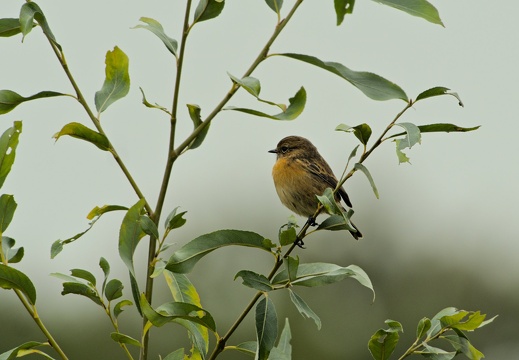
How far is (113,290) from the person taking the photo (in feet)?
8.70

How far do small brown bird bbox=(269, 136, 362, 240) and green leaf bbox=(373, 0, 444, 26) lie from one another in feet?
12.5

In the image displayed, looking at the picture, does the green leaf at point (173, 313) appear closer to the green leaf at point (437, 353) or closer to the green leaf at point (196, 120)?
the green leaf at point (196, 120)

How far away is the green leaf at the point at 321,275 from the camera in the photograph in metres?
2.38

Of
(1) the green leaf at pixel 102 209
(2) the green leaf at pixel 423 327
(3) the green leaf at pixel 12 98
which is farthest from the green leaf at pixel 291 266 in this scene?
(3) the green leaf at pixel 12 98

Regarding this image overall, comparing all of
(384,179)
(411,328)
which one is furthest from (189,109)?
(384,179)

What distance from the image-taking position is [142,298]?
2.26m

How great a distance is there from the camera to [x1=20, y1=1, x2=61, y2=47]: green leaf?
7.64 ft

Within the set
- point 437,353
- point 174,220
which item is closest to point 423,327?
point 437,353

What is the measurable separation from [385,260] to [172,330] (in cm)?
961

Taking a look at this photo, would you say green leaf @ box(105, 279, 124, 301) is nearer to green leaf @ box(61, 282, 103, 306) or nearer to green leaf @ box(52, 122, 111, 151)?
green leaf @ box(61, 282, 103, 306)

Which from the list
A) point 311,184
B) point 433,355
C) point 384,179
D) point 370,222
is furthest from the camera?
point 384,179

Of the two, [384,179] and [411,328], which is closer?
[411,328]

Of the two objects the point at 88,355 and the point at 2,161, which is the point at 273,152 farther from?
the point at 88,355

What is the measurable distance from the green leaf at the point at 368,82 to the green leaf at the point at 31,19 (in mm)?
677
